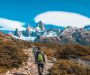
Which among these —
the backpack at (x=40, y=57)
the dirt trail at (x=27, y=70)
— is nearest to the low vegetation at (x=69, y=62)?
the dirt trail at (x=27, y=70)

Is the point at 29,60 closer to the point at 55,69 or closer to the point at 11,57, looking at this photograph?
the point at 11,57

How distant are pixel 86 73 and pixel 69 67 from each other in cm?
173

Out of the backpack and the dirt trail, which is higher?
the backpack

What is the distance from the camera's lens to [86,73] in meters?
22.2

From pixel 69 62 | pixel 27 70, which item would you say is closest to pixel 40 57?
pixel 27 70

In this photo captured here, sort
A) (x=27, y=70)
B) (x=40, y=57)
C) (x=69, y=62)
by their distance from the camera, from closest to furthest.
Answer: (x=40, y=57), (x=27, y=70), (x=69, y=62)

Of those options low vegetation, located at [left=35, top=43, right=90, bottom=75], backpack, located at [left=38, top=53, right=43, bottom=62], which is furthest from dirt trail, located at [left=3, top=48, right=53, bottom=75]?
backpack, located at [left=38, top=53, right=43, bottom=62]

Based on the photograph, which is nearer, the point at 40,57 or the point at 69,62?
the point at 40,57

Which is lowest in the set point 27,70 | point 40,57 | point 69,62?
point 27,70

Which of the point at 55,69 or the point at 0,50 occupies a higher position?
the point at 0,50

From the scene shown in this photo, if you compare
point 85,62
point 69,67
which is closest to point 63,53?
point 85,62

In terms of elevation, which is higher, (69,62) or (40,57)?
(40,57)

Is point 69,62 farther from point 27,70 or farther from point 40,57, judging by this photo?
point 40,57

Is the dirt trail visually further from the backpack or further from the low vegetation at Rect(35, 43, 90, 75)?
the backpack
